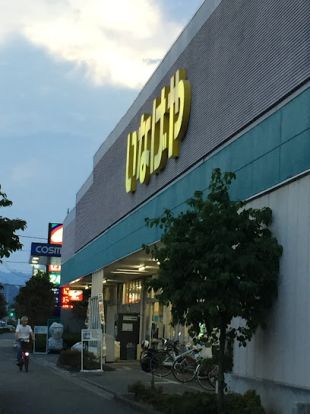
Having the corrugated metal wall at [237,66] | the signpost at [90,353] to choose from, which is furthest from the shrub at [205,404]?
the signpost at [90,353]

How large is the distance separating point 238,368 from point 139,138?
12.4 metres

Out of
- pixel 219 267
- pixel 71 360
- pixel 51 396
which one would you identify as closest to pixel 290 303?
pixel 219 267

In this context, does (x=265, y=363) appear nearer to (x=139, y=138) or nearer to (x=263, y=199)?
(x=263, y=199)

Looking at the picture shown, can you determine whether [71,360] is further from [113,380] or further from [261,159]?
[261,159]

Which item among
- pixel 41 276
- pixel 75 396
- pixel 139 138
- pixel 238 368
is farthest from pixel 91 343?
pixel 41 276

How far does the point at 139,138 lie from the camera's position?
2452 centimetres

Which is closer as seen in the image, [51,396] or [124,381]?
[51,396]

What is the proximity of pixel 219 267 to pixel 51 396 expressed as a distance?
650cm

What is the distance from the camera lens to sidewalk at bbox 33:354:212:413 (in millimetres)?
15748

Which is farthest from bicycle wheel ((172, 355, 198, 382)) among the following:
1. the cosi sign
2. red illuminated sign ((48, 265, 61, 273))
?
red illuminated sign ((48, 265, 61, 273))

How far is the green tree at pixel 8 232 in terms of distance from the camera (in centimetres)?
1347

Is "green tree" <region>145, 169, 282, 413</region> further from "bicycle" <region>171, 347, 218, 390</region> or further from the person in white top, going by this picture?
the person in white top

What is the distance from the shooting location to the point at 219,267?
36.2 feet

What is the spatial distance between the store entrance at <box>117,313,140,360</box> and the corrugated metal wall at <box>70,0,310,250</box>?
7.52m
